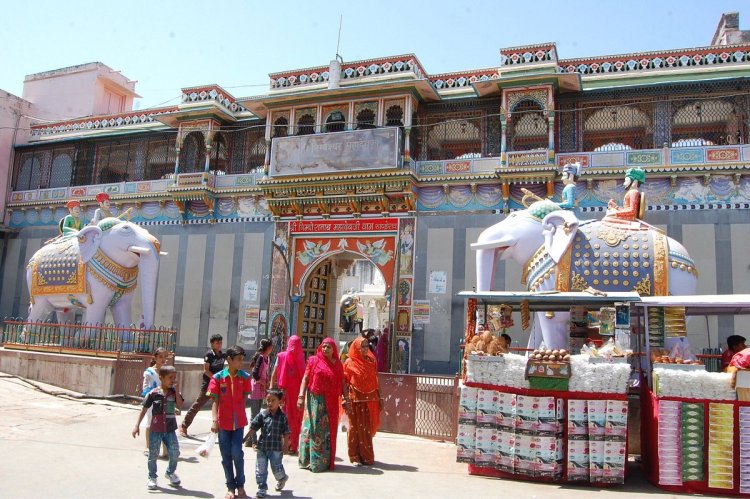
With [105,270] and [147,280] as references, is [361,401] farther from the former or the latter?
[105,270]

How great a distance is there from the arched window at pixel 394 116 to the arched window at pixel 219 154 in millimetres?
5209

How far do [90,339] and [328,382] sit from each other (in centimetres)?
741

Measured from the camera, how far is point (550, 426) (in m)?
6.79

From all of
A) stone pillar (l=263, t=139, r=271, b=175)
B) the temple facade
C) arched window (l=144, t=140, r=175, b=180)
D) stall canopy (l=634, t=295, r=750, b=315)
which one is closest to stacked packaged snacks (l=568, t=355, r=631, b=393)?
stall canopy (l=634, t=295, r=750, b=315)

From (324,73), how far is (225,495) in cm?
1327

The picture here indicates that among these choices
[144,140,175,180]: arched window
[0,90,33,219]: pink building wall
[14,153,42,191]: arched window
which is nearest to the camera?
[144,140,175,180]: arched window

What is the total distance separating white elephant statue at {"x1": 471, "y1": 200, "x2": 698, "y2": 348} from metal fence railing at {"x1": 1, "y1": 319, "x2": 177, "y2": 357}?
21.2 feet

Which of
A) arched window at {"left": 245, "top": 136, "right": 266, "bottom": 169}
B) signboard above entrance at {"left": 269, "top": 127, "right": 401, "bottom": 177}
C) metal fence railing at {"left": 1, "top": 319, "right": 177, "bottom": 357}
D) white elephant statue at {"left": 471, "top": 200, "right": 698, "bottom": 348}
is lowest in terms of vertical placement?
metal fence railing at {"left": 1, "top": 319, "right": 177, "bottom": 357}

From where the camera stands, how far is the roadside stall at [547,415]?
6676 millimetres


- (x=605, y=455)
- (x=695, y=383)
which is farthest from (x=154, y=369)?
(x=695, y=383)

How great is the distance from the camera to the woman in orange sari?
24.7 ft

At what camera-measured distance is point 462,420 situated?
7.21 m

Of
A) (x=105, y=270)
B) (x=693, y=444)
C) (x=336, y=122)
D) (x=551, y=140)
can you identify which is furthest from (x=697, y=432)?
(x=336, y=122)

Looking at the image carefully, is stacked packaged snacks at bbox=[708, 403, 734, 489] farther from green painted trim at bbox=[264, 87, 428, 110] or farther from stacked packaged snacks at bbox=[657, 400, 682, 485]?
green painted trim at bbox=[264, 87, 428, 110]
